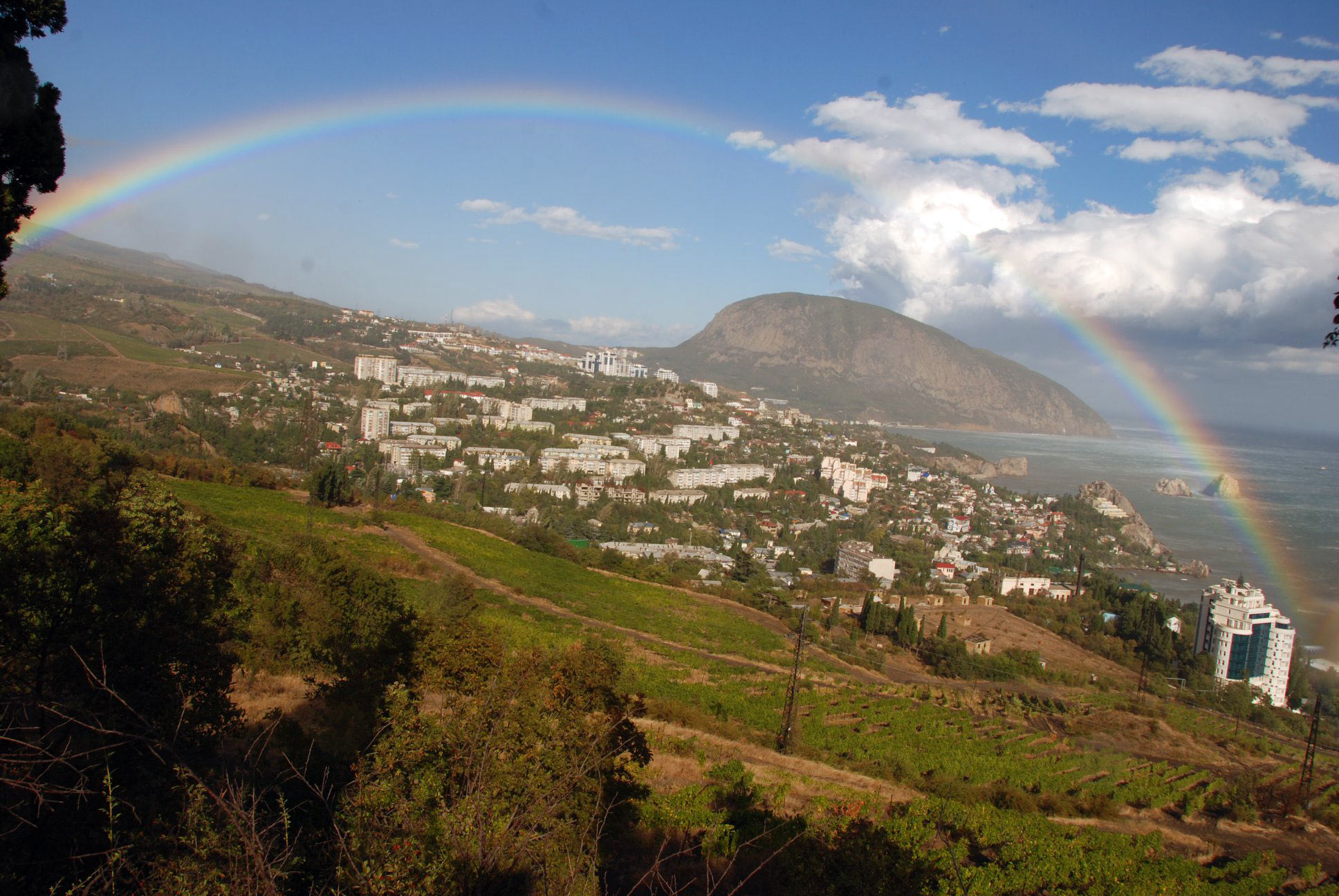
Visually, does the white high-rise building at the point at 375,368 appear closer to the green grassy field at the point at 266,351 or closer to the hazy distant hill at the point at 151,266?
the green grassy field at the point at 266,351

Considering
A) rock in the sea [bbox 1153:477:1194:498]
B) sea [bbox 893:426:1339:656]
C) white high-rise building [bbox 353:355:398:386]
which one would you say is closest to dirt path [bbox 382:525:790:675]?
sea [bbox 893:426:1339:656]

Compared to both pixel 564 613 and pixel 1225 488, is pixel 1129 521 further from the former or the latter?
pixel 564 613

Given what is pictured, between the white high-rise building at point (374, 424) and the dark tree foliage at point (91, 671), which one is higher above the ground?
the dark tree foliage at point (91, 671)

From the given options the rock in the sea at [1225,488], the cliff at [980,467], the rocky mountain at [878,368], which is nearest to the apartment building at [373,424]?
the cliff at [980,467]

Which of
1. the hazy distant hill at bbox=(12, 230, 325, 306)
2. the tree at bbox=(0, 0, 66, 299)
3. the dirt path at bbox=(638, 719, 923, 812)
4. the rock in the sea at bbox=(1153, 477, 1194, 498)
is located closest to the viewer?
the tree at bbox=(0, 0, 66, 299)

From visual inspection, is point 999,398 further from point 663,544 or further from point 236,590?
point 236,590

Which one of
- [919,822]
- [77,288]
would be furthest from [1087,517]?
[77,288]

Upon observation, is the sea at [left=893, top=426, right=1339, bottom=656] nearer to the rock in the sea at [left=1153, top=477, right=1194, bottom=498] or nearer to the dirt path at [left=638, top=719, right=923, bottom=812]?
the rock in the sea at [left=1153, top=477, right=1194, bottom=498]
